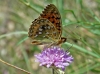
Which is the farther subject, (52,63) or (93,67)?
(93,67)

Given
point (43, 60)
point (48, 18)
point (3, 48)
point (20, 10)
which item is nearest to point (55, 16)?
point (48, 18)

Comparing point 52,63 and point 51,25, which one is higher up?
point 51,25

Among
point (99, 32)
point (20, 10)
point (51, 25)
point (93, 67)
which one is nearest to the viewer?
point (51, 25)

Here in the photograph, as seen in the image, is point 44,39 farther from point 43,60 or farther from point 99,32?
point 99,32

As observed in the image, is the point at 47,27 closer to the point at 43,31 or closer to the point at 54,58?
the point at 43,31

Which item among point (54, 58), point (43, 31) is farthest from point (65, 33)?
point (54, 58)

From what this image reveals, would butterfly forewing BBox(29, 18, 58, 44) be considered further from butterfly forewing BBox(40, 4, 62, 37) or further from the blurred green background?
the blurred green background

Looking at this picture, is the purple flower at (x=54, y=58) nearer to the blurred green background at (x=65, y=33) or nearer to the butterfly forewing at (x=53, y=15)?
the butterfly forewing at (x=53, y=15)
